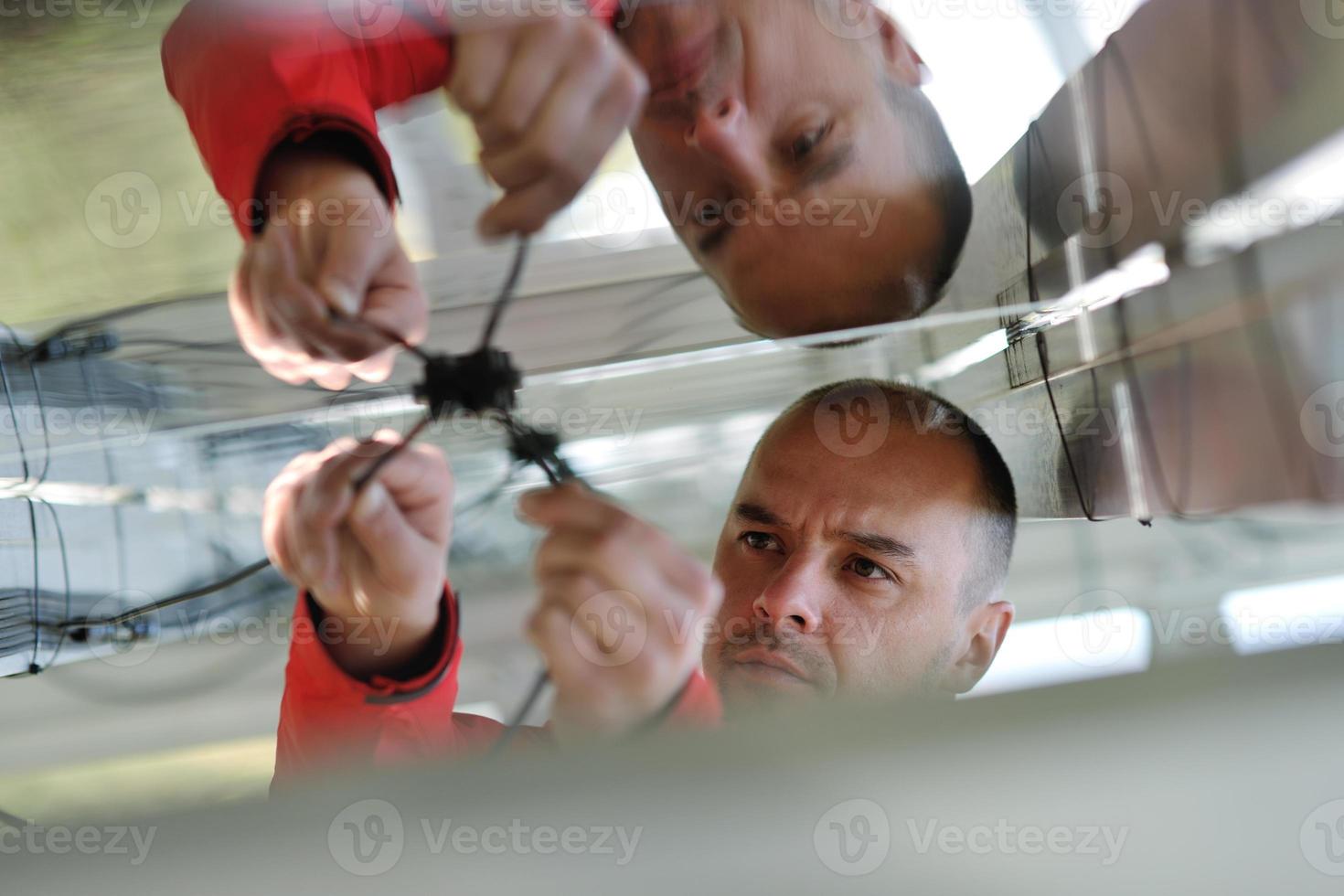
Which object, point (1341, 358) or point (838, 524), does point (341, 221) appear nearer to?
point (838, 524)

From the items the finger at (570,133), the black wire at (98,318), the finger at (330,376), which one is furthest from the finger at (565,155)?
the black wire at (98,318)

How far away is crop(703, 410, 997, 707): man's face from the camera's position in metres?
0.39

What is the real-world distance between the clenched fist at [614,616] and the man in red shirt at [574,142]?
11 cm

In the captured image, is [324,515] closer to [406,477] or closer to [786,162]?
[406,477]

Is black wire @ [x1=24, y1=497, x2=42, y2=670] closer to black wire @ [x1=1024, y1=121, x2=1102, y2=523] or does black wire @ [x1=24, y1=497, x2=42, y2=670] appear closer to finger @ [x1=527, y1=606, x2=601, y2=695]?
finger @ [x1=527, y1=606, x2=601, y2=695]

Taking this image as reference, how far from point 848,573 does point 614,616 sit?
0.10 m

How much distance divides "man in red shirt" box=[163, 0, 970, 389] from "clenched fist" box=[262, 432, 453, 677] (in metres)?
0.05

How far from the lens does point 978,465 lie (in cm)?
43

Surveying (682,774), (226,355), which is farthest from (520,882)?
(226,355)

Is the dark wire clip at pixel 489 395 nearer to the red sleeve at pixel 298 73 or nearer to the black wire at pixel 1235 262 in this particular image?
the red sleeve at pixel 298 73

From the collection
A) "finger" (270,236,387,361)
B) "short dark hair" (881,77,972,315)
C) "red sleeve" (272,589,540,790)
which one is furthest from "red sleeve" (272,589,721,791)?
"short dark hair" (881,77,972,315)

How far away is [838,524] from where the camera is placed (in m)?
0.40

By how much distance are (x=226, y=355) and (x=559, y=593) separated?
23 cm

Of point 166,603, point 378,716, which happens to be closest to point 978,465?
point 378,716
